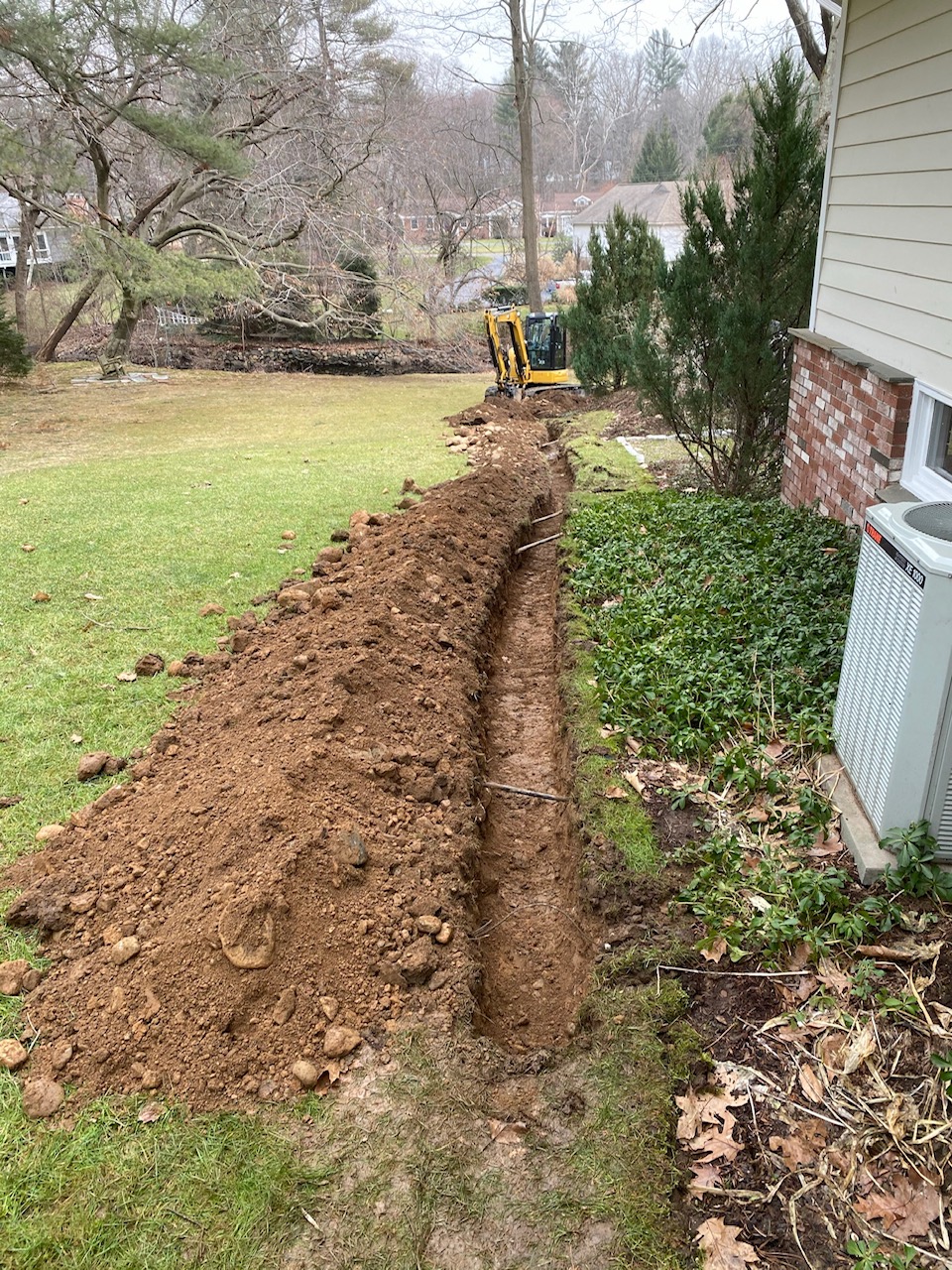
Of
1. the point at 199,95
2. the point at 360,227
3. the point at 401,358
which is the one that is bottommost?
the point at 401,358

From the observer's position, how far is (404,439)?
13.7 metres

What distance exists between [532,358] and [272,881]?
15.4 m

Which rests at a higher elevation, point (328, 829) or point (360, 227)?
point (360, 227)

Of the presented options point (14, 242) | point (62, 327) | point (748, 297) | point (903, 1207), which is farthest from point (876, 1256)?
point (14, 242)

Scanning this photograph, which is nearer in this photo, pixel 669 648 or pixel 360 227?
pixel 669 648

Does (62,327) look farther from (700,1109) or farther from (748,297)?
(700,1109)

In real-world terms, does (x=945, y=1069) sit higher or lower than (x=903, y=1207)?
higher

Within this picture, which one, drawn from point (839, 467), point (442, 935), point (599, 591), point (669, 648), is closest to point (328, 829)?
point (442, 935)

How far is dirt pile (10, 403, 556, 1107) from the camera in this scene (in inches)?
117

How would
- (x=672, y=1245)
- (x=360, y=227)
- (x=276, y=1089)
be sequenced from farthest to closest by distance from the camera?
(x=360, y=227) → (x=276, y=1089) → (x=672, y=1245)

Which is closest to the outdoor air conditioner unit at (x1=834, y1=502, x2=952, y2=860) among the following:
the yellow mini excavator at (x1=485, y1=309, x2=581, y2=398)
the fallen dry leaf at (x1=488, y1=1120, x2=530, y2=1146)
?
the fallen dry leaf at (x1=488, y1=1120, x2=530, y2=1146)

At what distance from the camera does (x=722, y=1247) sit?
230cm

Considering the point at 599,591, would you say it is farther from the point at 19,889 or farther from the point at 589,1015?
the point at 19,889

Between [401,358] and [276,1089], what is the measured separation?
78.1ft
